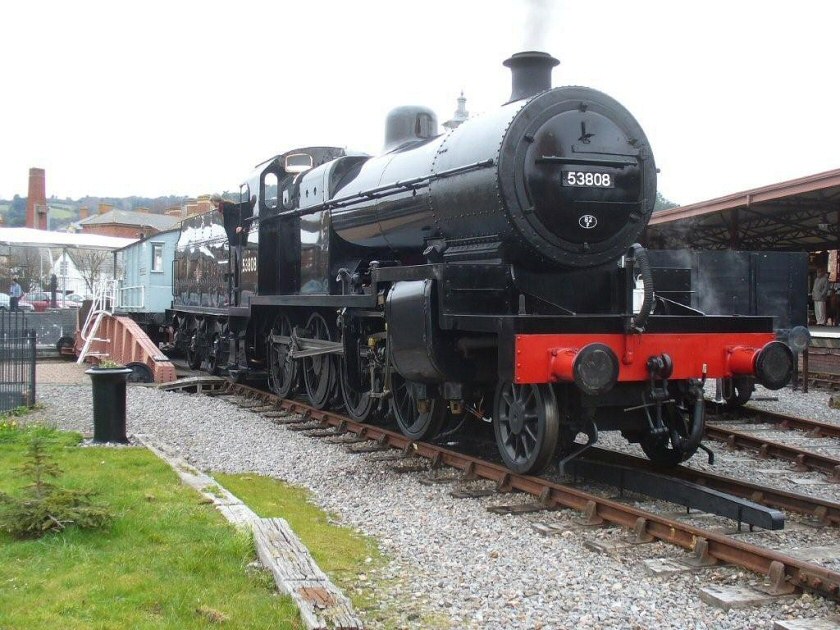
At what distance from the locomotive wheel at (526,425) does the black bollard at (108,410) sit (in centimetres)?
424

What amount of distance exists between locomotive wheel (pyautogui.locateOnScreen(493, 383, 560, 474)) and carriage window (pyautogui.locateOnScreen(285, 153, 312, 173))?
21.3 feet

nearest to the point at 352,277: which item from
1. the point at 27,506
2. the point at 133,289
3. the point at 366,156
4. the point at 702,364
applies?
the point at 366,156

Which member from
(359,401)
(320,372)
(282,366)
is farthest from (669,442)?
(282,366)

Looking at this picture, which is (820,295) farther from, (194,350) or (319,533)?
(319,533)

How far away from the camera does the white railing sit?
2278 cm

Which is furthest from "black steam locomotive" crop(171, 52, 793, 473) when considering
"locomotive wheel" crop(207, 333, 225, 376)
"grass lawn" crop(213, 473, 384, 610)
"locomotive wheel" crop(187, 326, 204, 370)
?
"locomotive wheel" crop(187, 326, 204, 370)

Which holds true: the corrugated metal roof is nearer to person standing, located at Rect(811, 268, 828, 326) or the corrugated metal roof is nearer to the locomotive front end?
person standing, located at Rect(811, 268, 828, 326)

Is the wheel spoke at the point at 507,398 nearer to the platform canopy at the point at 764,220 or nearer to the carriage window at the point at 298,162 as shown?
the carriage window at the point at 298,162

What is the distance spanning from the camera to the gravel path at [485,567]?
437 cm

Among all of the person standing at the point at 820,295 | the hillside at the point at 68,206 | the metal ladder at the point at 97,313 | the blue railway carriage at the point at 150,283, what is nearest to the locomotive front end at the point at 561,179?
the blue railway carriage at the point at 150,283

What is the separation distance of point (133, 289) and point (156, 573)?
2043 centimetres

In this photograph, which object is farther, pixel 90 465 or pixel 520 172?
pixel 90 465

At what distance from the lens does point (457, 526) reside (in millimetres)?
6141

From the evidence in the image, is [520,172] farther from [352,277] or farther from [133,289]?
[133,289]
